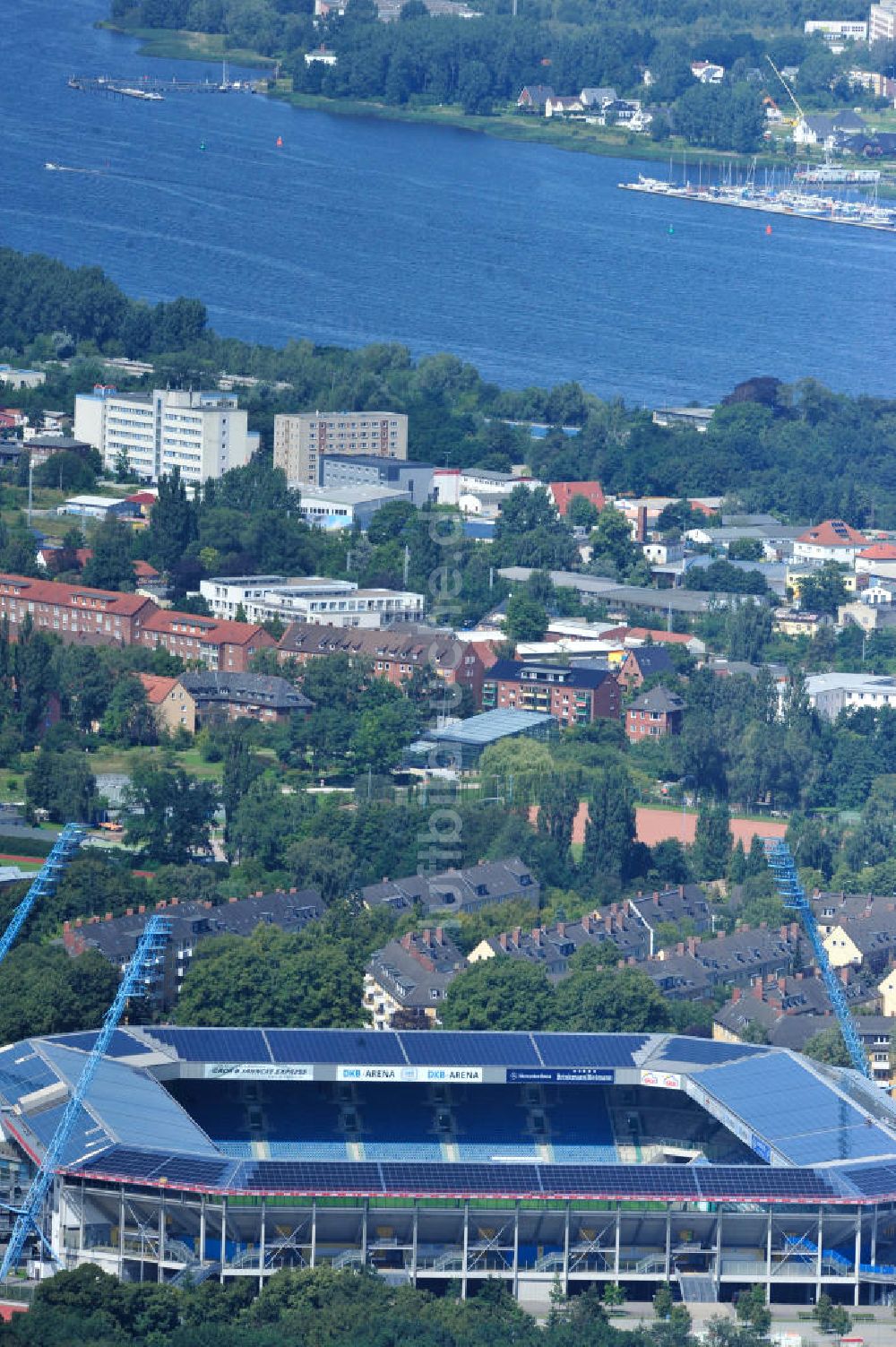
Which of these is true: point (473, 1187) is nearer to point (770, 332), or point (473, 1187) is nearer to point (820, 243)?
point (770, 332)

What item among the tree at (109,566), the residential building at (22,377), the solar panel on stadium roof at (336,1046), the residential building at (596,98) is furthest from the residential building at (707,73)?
the solar panel on stadium roof at (336,1046)

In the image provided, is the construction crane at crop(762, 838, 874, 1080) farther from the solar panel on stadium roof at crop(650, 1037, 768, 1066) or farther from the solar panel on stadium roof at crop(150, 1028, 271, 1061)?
the solar panel on stadium roof at crop(150, 1028, 271, 1061)

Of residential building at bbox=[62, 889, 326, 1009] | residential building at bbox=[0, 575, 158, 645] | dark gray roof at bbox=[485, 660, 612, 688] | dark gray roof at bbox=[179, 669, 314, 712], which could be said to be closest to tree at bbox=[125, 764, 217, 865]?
residential building at bbox=[62, 889, 326, 1009]

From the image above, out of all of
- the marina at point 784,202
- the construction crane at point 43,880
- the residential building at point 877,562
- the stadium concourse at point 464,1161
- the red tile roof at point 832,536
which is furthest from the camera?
the marina at point 784,202

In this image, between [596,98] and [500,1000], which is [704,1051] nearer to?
[500,1000]

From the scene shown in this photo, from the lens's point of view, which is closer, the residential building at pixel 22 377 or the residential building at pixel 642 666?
the residential building at pixel 642 666

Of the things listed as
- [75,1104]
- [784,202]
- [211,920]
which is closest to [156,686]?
[211,920]

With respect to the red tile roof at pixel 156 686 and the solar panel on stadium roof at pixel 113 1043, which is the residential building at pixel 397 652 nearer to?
the red tile roof at pixel 156 686
